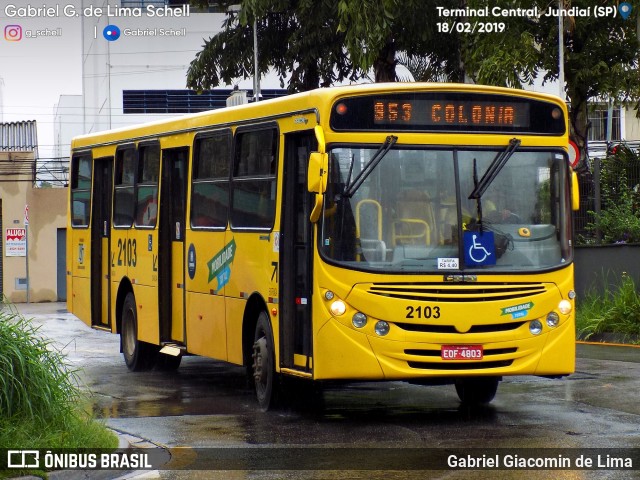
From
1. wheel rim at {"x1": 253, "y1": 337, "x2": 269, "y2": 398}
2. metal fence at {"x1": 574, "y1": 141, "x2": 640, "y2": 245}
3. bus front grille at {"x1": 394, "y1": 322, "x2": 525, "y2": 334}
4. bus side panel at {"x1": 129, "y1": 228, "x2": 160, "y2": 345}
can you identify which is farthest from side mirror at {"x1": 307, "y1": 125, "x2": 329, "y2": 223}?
metal fence at {"x1": 574, "y1": 141, "x2": 640, "y2": 245}

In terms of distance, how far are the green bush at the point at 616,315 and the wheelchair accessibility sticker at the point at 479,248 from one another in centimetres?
915

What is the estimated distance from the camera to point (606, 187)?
23.8 m

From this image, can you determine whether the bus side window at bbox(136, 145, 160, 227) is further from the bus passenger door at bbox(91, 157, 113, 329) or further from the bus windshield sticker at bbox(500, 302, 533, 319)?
the bus windshield sticker at bbox(500, 302, 533, 319)

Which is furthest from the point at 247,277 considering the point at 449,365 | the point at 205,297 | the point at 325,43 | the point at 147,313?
the point at 325,43

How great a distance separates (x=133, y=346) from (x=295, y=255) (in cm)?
582

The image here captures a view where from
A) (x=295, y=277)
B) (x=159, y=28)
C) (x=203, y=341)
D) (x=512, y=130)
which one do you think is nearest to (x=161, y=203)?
(x=203, y=341)

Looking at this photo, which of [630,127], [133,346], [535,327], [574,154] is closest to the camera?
[535,327]

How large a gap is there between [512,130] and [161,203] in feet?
18.1

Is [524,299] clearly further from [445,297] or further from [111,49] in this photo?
[111,49]

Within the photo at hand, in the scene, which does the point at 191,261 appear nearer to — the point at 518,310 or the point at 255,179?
the point at 255,179

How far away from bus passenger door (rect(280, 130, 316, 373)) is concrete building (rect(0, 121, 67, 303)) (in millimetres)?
29606

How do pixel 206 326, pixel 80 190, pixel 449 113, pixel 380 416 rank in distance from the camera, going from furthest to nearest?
1. pixel 80 190
2. pixel 206 326
3. pixel 380 416
4. pixel 449 113

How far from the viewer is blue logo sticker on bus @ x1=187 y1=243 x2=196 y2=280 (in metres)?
15.0

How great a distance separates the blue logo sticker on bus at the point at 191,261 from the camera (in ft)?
49.1
